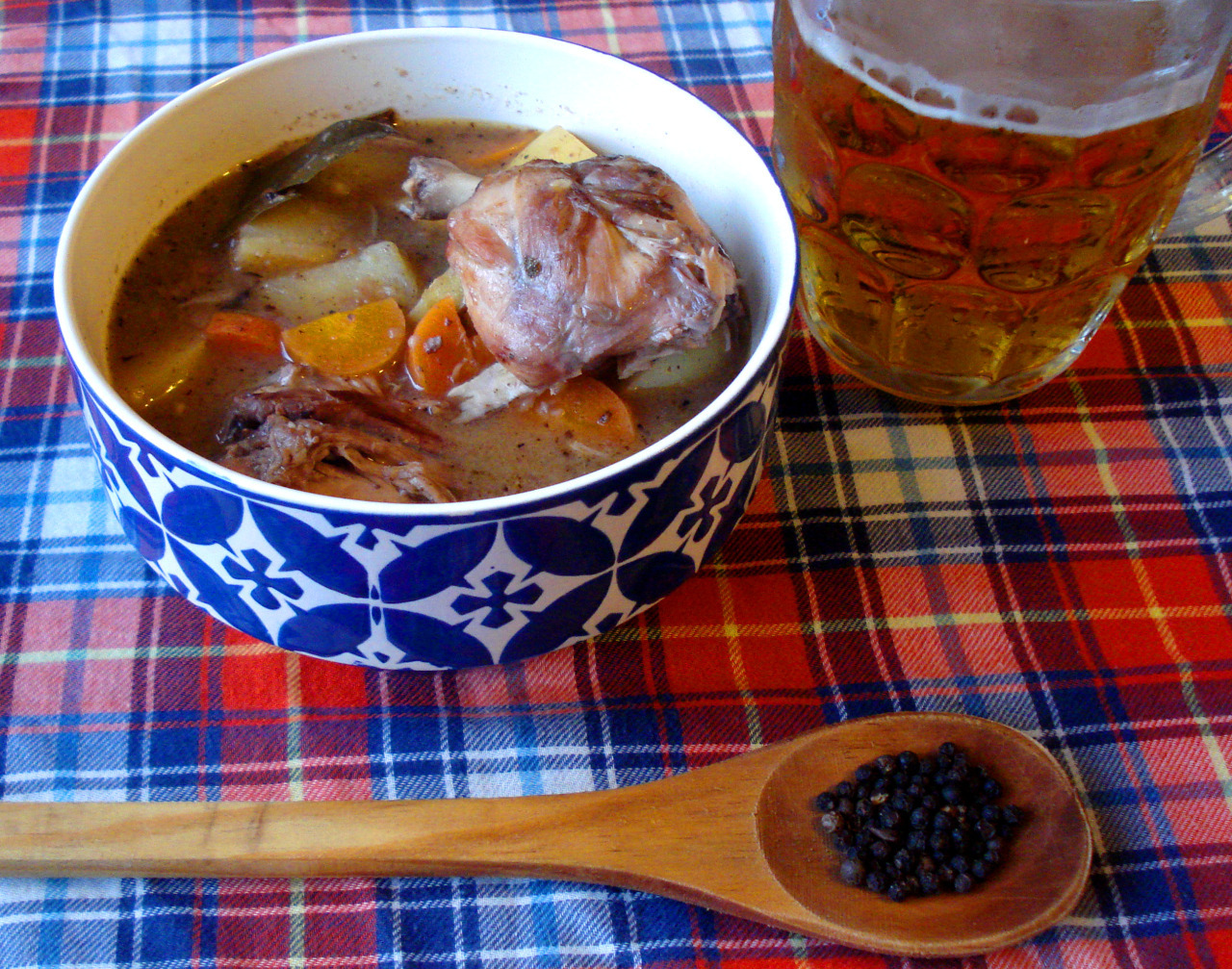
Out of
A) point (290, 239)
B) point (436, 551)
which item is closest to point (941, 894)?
point (436, 551)

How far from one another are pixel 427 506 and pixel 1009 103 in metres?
0.90

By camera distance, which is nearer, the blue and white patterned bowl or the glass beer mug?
the blue and white patterned bowl

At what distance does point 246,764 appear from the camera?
4.72 feet

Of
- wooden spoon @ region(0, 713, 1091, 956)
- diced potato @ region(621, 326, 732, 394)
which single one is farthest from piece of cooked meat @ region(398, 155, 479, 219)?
wooden spoon @ region(0, 713, 1091, 956)

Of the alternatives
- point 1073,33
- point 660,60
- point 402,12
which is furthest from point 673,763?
point 402,12

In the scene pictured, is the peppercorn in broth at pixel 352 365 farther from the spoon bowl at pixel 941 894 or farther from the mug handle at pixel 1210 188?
the mug handle at pixel 1210 188

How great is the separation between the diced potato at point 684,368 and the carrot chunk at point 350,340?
0.36m

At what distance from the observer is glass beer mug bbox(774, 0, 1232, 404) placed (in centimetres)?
132

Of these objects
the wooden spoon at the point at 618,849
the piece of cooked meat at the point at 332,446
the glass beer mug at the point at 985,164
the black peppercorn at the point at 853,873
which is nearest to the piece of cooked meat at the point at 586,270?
the piece of cooked meat at the point at 332,446

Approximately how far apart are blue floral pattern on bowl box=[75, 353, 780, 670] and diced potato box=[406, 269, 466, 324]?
0.52 metres

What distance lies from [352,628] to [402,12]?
6.25 feet

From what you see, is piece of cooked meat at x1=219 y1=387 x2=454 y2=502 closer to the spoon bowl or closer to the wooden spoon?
the wooden spoon

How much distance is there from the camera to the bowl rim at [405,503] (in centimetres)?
109

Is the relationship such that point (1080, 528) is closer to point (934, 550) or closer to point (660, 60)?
point (934, 550)
